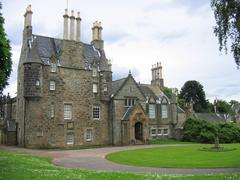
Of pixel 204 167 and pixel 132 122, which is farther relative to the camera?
pixel 132 122

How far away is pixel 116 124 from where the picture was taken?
169 feet

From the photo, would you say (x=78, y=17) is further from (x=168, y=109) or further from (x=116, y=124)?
(x=168, y=109)

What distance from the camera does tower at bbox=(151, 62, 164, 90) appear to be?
224ft

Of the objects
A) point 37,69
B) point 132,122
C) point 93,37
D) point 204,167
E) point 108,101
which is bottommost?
point 204,167

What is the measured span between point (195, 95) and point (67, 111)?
6363cm

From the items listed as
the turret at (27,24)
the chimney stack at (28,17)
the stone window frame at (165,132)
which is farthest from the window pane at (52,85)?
the stone window frame at (165,132)

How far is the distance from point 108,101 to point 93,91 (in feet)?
11.0

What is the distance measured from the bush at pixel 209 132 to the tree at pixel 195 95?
44.0m

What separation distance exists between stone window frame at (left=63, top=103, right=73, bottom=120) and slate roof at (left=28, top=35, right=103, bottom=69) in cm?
704

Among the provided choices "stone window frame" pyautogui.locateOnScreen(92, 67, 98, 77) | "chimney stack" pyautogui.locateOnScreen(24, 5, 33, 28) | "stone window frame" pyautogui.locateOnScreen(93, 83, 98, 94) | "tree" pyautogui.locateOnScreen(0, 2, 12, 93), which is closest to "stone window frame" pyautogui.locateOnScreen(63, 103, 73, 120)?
"stone window frame" pyautogui.locateOnScreen(93, 83, 98, 94)

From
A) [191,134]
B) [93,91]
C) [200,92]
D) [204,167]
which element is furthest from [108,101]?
[200,92]

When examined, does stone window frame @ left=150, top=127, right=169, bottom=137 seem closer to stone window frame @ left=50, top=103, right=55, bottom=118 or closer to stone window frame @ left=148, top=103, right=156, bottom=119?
stone window frame @ left=148, top=103, right=156, bottom=119

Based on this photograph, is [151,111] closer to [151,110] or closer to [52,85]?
[151,110]

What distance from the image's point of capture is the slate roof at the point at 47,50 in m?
45.2
